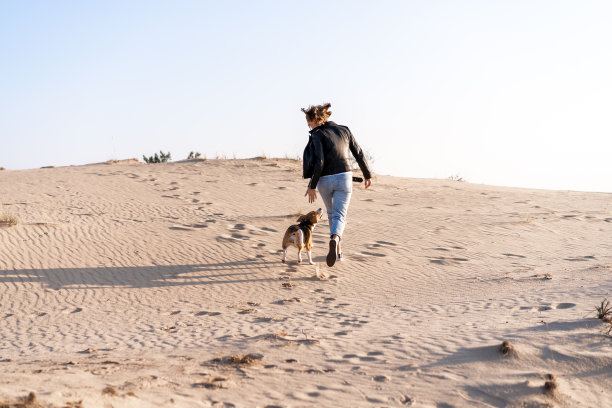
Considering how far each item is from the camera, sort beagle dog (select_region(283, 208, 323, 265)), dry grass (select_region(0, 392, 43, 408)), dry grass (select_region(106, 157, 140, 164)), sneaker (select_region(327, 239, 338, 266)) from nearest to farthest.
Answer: dry grass (select_region(0, 392, 43, 408)) < sneaker (select_region(327, 239, 338, 266)) < beagle dog (select_region(283, 208, 323, 265)) < dry grass (select_region(106, 157, 140, 164))

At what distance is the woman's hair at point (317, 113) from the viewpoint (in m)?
7.40

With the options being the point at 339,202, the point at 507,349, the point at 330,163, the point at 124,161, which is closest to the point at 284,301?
the point at 339,202

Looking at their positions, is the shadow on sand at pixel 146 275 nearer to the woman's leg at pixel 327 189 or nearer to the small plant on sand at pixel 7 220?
the woman's leg at pixel 327 189

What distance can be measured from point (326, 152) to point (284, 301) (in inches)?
81.9

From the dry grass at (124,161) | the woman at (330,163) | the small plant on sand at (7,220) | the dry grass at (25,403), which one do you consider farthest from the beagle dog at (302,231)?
the dry grass at (124,161)

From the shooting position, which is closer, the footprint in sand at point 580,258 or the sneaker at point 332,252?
the sneaker at point 332,252

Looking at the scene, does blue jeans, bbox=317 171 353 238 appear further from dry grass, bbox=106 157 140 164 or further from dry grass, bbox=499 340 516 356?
dry grass, bbox=106 157 140 164

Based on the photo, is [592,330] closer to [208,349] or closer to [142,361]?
[208,349]

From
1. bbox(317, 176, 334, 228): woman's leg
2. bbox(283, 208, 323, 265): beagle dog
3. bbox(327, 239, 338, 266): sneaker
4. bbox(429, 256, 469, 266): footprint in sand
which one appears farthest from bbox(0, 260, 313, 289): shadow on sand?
bbox(429, 256, 469, 266): footprint in sand

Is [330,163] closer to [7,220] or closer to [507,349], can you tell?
[507,349]

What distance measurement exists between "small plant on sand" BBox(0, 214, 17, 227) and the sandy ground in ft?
0.56

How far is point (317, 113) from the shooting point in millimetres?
7398

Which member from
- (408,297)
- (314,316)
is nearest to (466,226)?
(408,297)

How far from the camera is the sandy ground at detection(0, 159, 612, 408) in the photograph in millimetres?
3676
